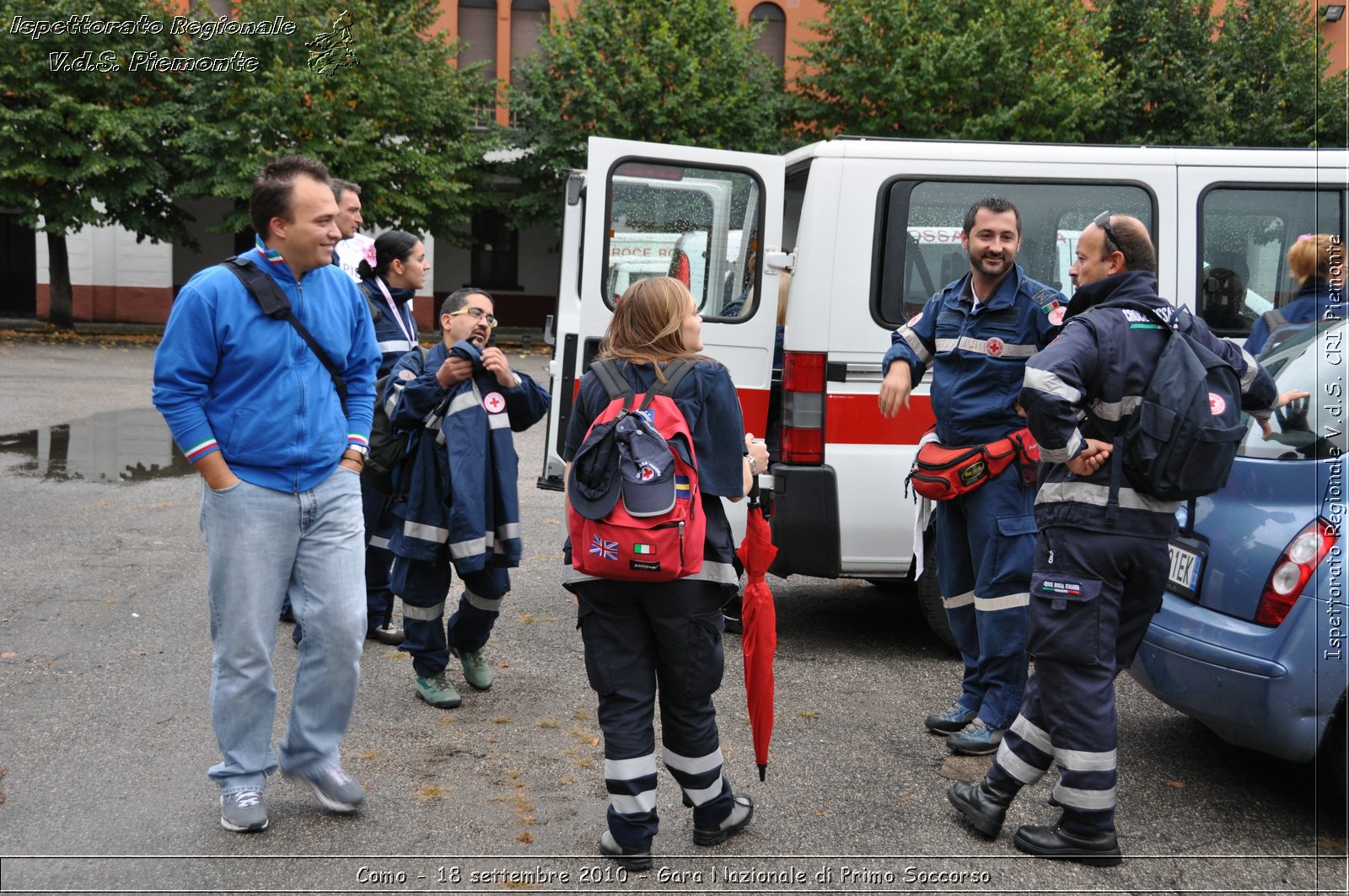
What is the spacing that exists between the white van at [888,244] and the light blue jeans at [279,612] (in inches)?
93.8

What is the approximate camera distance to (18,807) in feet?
12.8

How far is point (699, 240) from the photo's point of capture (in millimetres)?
6102

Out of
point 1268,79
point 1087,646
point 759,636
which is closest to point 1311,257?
point 1087,646

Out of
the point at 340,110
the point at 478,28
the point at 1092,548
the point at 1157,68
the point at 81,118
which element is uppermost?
the point at 478,28

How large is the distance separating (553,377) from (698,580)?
297 centimetres

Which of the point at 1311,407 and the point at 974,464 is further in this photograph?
the point at 974,464

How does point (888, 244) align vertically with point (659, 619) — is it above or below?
above

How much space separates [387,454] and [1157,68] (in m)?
27.4

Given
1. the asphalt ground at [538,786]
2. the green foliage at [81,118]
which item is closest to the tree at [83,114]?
the green foliage at [81,118]

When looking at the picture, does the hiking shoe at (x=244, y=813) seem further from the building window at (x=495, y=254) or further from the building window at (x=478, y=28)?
the building window at (x=495, y=254)

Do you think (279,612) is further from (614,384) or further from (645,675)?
(614,384)

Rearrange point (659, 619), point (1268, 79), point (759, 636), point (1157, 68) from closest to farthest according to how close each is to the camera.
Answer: point (659, 619), point (759, 636), point (1268, 79), point (1157, 68)

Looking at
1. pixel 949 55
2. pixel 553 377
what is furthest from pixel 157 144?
pixel 553 377

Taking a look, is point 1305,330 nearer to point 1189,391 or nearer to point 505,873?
point 1189,391
